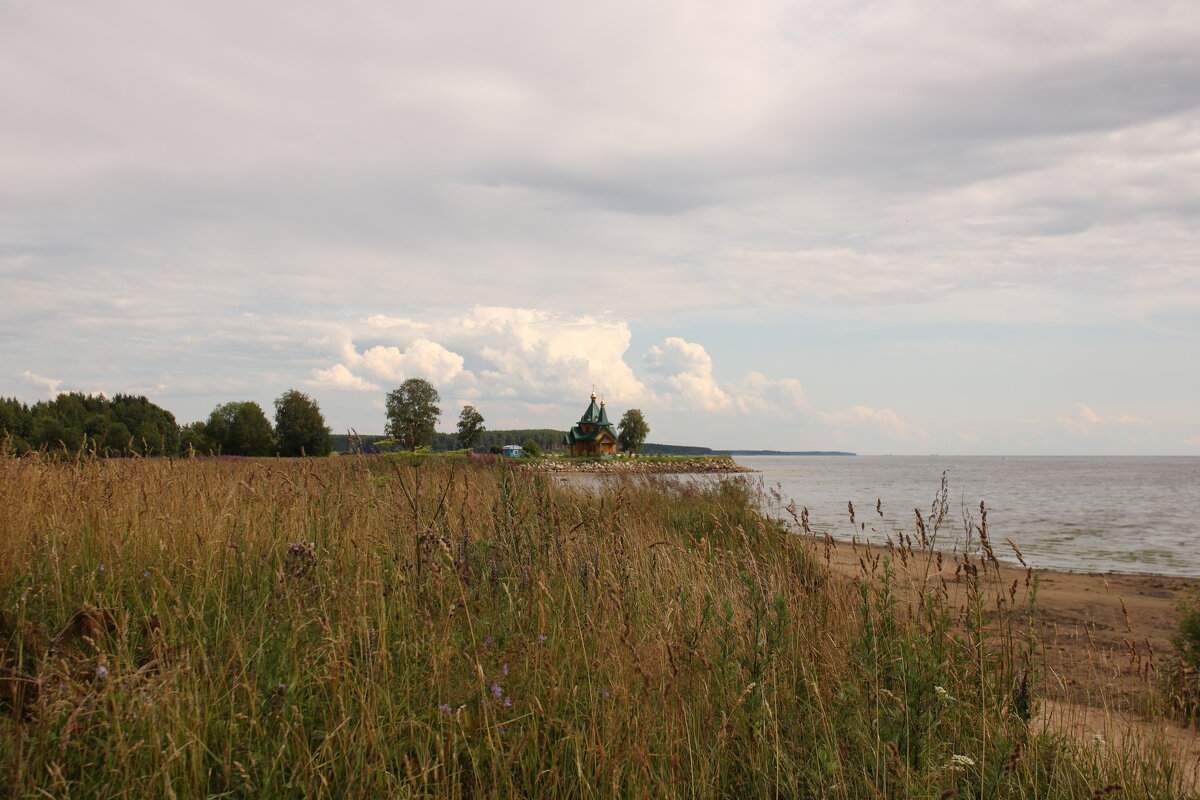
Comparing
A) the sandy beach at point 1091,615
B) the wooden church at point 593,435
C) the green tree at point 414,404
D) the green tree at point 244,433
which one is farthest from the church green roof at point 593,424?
the sandy beach at point 1091,615

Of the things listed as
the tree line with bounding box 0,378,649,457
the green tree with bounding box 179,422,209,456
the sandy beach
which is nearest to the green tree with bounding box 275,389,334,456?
the tree line with bounding box 0,378,649,457

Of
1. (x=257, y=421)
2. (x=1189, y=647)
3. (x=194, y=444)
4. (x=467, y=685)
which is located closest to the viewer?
(x=467, y=685)

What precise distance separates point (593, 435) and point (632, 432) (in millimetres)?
17460

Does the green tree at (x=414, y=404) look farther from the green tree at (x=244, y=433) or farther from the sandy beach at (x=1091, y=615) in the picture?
the sandy beach at (x=1091, y=615)

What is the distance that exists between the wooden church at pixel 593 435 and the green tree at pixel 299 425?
30411 millimetres

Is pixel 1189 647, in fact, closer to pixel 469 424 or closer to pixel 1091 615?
pixel 1091 615

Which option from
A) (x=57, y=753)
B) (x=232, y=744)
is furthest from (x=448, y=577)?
Result: (x=57, y=753)

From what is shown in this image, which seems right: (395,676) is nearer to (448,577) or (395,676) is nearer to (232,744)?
(232,744)

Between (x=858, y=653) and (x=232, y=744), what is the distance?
118 inches

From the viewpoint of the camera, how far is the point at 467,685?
9.72ft

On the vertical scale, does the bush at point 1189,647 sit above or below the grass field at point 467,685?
below

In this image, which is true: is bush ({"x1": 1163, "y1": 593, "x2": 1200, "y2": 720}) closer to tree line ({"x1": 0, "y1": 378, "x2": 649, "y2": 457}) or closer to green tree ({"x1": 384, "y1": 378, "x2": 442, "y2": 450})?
tree line ({"x1": 0, "y1": 378, "x2": 649, "y2": 457})

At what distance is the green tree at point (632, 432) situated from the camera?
104 meters

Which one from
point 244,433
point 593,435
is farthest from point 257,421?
point 593,435
